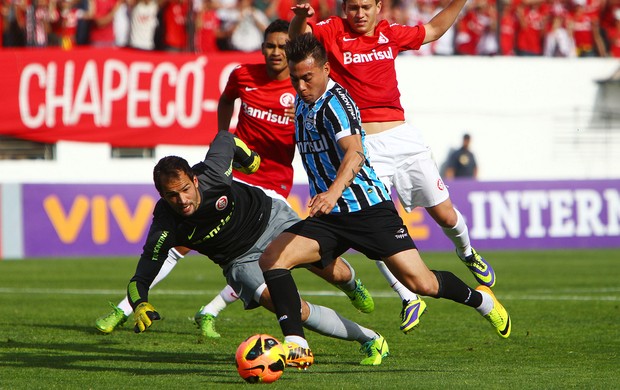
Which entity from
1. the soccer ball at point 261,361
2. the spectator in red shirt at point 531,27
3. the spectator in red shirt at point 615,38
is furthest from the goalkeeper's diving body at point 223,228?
the spectator in red shirt at point 615,38

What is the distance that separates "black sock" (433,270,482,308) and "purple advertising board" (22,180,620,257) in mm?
13009

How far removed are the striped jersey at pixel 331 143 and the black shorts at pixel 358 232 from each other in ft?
0.22

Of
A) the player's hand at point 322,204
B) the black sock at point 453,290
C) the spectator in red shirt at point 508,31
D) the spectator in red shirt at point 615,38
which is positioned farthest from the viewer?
the spectator in red shirt at point 615,38

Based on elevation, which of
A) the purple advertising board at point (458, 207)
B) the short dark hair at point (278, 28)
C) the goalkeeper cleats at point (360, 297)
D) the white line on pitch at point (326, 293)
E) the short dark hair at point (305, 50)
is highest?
the short dark hair at point (305, 50)

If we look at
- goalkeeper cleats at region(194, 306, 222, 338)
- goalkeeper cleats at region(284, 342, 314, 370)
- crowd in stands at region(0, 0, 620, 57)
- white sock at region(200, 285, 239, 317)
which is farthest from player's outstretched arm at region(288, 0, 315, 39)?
crowd in stands at region(0, 0, 620, 57)

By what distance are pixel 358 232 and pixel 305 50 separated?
1.24 metres

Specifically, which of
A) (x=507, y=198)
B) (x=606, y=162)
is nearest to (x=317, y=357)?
(x=507, y=198)

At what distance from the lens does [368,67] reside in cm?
853

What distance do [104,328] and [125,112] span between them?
13558 mm

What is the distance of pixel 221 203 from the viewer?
24.4 ft

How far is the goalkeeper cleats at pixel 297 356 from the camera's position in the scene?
6535 mm

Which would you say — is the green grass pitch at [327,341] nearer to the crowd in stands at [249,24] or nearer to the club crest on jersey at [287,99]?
the club crest on jersey at [287,99]

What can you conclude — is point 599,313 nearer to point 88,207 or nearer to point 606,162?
point 88,207

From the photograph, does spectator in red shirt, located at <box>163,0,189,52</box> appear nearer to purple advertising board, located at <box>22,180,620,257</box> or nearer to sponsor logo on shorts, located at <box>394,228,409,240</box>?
purple advertising board, located at <box>22,180,620,257</box>
